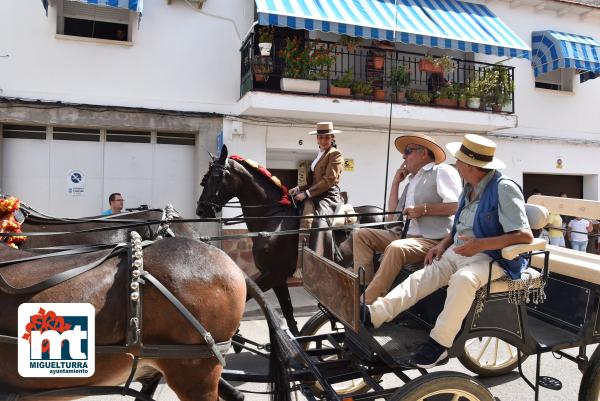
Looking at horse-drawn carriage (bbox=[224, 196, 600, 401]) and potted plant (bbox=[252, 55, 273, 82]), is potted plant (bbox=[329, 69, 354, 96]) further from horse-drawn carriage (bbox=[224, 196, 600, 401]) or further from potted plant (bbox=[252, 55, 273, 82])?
horse-drawn carriage (bbox=[224, 196, 600, 401])

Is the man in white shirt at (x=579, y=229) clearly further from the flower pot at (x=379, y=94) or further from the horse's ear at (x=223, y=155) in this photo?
the horse's ear at (x=223, y=155)

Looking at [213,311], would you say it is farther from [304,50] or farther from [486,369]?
[304,50]

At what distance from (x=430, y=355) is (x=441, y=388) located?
0.26 metres

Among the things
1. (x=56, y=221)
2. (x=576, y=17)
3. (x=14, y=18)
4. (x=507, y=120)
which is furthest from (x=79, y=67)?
(x=576, y=17)

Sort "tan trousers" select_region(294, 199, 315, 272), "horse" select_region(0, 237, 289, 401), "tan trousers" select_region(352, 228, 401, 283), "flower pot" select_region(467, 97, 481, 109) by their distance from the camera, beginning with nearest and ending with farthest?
"horse" select_region(0, 237, 289, 401)
"tan trousers" select_region(352, 228, 401, 283)
"tan trousers" select_region(294, 199, 315, 272)
"flower pot" select_region(467, 97, 481, 109)

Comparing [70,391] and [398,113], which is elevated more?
[398,113]

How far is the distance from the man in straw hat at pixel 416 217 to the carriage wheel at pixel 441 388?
3.28 ft

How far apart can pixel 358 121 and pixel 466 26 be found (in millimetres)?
3073

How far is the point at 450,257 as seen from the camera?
3.20 m

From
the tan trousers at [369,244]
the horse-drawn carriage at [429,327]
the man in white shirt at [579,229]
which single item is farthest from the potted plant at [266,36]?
the man in white shirt at [579,229]

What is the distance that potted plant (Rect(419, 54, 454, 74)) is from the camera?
9445 mm

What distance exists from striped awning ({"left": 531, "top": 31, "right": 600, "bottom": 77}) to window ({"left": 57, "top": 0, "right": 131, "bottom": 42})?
9.89 metres

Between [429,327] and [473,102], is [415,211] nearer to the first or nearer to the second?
[429,327]

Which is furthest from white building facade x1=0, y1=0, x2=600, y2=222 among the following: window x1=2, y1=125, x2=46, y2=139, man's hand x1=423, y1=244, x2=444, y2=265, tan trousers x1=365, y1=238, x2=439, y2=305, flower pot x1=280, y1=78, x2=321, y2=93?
man's hand x1=423, y1=244, x2=444, y2=265
